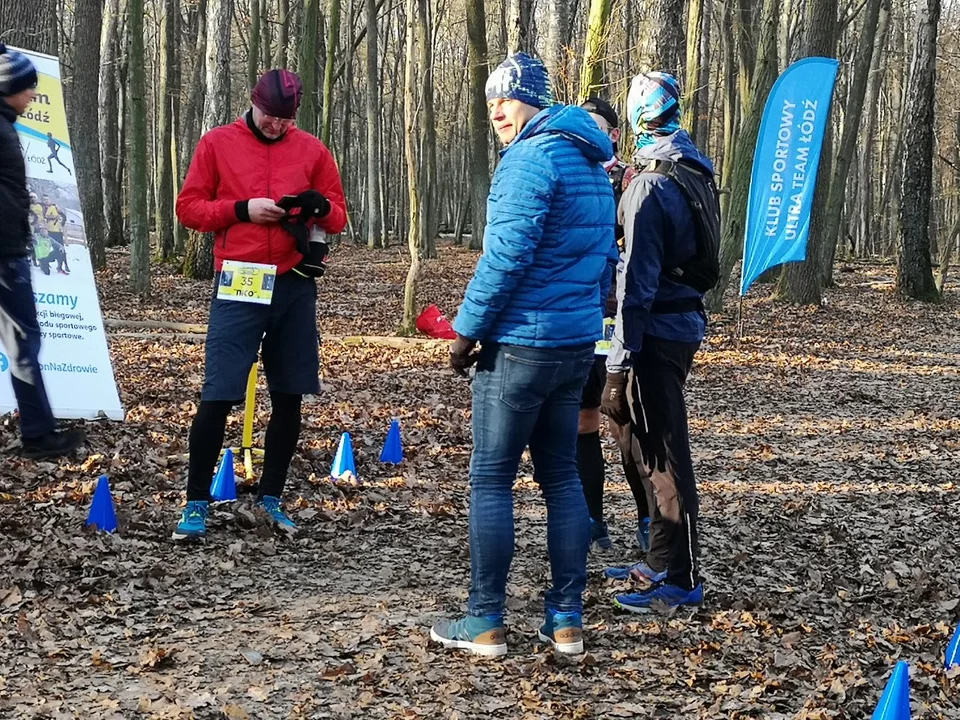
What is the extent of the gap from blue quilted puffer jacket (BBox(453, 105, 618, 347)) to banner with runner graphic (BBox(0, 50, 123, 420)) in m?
4.57

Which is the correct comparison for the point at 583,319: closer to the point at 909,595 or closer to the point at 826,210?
the point at 909,595

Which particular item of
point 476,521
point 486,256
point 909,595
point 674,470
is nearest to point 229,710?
point 476,521

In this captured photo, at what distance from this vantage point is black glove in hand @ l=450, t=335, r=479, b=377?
12.3ft

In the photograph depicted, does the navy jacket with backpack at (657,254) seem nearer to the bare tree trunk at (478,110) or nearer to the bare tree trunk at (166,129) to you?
the bare tree trunk at (478,110)

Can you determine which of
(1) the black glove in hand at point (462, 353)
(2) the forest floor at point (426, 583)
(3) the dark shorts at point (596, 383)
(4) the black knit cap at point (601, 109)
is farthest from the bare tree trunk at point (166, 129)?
(1) the black glove in hand at point (462, 353)

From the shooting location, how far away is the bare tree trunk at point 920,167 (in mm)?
18828

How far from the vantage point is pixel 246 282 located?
16.7 ft

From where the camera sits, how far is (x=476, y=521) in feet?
12.7

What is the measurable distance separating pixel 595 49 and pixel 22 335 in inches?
304

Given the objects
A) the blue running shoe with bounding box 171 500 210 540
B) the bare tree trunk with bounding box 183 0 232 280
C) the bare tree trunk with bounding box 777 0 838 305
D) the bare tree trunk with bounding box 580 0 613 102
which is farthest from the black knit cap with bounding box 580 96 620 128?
the bare tree trunk with bounding box 777 0 838 305

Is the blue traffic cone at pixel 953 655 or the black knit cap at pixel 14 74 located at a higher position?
the black knit cap at pixel 14 74

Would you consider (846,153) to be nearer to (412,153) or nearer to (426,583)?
(412,153)

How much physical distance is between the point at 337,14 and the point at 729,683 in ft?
61.1

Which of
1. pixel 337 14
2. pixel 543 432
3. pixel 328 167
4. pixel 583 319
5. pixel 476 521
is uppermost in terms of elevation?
pixel 337 14
